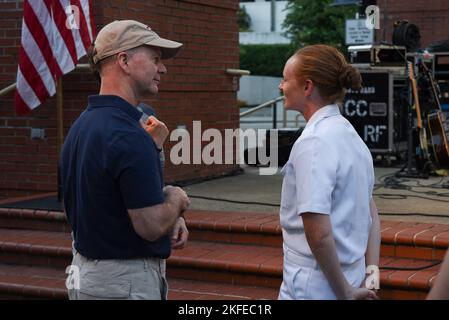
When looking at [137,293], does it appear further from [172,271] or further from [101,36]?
[172,271]

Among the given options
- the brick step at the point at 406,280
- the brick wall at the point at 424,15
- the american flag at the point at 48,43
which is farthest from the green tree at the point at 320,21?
the brick step at the point at 406,280

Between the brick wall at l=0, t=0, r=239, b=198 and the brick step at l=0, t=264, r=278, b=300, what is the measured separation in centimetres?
180

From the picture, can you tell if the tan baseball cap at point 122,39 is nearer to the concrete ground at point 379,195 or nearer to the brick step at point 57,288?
the brick step at point 57,288

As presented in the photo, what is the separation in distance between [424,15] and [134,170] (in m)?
17.5

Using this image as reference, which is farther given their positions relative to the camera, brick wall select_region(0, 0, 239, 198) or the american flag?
brick wall select_region(0, 0, 239, 198)

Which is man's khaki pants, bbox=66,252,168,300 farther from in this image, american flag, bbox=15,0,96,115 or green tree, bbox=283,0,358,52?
green tree, bbox=283,0,358,52

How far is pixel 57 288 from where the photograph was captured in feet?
18.6

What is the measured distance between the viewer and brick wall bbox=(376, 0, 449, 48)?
18703mm

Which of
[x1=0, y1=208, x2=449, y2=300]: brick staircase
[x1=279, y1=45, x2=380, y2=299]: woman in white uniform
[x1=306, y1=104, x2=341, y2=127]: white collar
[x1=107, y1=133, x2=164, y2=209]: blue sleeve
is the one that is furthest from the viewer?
[x1=0, y1=208, x2=449, y2=300]: brick staircase

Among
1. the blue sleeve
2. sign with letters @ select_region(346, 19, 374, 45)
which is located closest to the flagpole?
the blue sleeve

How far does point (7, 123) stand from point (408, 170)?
459 cm

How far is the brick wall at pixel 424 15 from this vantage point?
18.7 meters

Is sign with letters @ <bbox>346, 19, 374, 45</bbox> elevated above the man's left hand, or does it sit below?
above

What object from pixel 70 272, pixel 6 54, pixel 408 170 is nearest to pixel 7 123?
Answer: pixel 6 54
